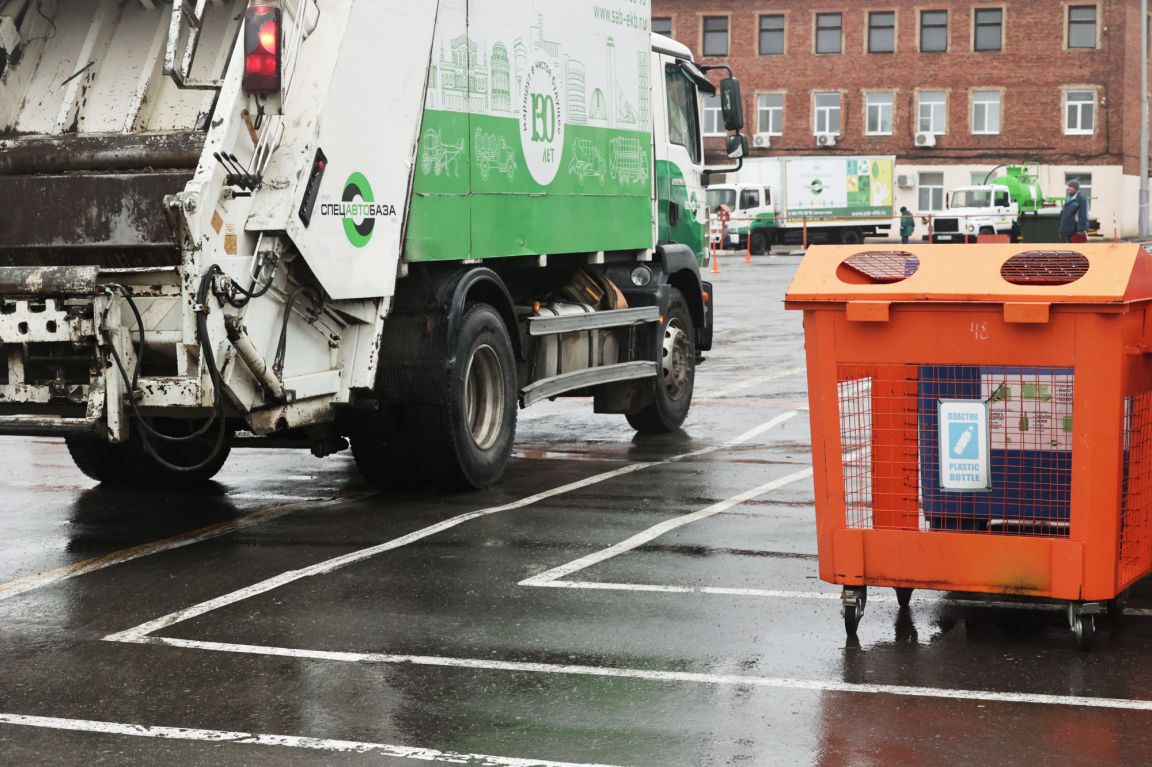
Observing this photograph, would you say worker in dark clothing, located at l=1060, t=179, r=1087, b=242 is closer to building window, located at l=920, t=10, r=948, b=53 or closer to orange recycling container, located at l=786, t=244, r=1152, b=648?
orange recycling container, located at l=786, t=244, r=1152, b=648

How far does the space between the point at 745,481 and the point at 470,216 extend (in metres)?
2.29

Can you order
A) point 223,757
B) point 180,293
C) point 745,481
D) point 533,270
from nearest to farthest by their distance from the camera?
point 223,757, point 180,293, point 745,481, point 533,270

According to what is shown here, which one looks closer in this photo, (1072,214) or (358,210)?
(358,210)

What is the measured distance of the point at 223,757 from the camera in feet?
16.0

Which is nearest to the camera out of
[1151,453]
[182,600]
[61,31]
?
[1151,453]

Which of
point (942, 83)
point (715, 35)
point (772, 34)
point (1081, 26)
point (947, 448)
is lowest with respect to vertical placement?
point (947, 448)

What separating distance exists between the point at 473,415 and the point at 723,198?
4506cm

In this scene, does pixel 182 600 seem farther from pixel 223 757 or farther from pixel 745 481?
pixel 745 481

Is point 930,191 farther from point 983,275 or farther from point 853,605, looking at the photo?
point 853,605

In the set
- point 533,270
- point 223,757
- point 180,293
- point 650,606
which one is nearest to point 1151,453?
point 650,606

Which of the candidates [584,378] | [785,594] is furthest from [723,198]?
[785,594]

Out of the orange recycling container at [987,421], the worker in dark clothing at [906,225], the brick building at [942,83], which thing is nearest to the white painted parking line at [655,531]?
the orange recycling container at [987,421]

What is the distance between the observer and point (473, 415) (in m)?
9.78

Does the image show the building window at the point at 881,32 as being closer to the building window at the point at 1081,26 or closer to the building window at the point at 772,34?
the building window at the point at 772,34
